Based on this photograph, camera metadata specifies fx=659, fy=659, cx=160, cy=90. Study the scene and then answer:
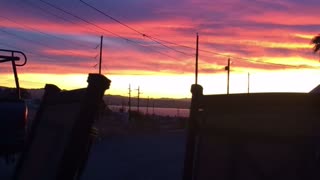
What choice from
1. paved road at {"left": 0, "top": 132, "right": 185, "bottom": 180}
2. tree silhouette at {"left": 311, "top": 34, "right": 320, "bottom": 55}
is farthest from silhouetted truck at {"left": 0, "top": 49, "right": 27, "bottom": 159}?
tree silhouette at {"left": 311, "top": 34, "right": 320, "bottom": 55}

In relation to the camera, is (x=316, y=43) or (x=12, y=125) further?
(x=316, y=43)

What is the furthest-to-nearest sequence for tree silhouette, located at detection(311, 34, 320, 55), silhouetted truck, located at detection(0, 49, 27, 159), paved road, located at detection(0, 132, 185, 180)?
1. tree silhouette, located at detection(311, 34, 320, 55)
2. paved road, located at detection(0, 132, 185, 180)
3. silhouetted truck, located at detection(0, 49, 27, 159)

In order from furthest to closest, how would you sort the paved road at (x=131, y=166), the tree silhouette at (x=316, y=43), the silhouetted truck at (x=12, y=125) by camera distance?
1. the tree silhouette at (x=316, y=43)
2. the paved road at (x=131, y=166)
3. the silhouetted truck at (x=12, y=125)

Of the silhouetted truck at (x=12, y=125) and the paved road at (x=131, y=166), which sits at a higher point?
the silhouetted truck at (x=12, y=125)

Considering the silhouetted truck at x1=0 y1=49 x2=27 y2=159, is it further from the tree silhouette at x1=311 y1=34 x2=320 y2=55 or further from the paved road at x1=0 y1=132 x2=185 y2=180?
A: the tree silhouette at x1=311 y1=34 x2=320 y2=55

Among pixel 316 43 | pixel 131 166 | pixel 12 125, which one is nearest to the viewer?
pixel 12 125

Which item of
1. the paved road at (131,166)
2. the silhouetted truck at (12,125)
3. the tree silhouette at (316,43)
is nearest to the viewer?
the silhouetted truck at (12,125)

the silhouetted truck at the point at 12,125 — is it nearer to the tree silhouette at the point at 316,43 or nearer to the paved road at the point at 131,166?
the paved road at the point at 131,166

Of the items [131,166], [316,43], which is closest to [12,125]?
[131,166]

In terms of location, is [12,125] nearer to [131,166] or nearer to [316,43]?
[131,166]

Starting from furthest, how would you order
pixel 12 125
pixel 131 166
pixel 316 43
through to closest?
1. pixel 316 43
2. pixel 131 166
3. pixel 12 125

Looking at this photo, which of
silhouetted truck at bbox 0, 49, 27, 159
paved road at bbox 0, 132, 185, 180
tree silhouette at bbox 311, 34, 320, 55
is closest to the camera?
silhouetted truck at bbox 0, 49, 27, 159

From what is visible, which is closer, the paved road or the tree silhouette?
the paved road

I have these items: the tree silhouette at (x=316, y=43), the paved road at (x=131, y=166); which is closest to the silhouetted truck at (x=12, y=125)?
the paved road at (x=131, y=166)
